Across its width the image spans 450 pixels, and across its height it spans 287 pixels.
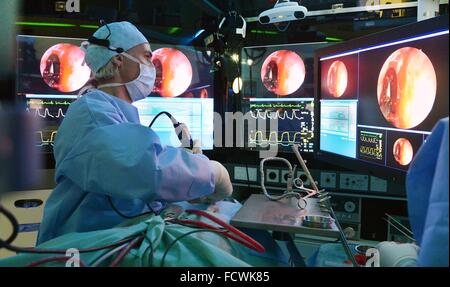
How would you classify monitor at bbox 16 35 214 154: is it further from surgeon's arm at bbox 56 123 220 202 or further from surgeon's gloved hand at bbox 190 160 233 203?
surgeon's arm at bbox 56 123 220 202

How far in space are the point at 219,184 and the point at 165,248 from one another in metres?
0.43

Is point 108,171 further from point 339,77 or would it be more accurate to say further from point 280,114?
point 280,114

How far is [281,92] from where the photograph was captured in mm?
2248

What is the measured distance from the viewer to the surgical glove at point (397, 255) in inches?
35.1

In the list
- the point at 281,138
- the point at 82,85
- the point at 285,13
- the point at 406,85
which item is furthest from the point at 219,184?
the point at 82,85

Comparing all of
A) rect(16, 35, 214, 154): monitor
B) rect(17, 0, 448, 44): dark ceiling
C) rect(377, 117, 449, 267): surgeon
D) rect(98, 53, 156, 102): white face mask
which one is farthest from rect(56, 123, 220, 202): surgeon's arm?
rect(17, 0, 448, 44): dark ceiling

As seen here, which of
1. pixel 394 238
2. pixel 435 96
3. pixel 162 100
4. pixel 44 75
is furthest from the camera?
pixel 162 100

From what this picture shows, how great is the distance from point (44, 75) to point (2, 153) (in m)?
1.97

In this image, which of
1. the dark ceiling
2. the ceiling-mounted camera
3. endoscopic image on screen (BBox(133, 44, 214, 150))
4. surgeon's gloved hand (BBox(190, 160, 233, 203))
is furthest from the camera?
endoscopic image on screen (BBox(133, 44, 214, 150))

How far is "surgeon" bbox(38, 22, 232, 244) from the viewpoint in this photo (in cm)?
111

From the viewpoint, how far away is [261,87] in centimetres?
231

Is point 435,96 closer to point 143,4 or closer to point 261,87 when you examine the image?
point 261,87
